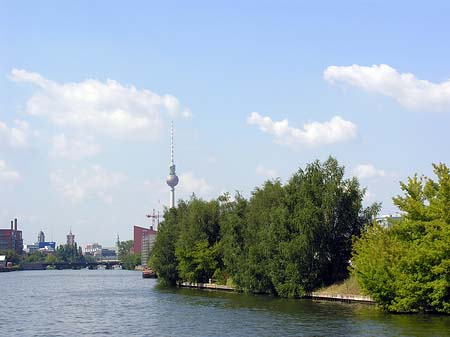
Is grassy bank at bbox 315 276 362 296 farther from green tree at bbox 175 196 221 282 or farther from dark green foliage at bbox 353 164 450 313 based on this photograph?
green tree at bbox 175 196 221 282

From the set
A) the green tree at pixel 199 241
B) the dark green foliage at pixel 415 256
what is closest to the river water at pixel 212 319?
the dark green foliage at pixel 415 256

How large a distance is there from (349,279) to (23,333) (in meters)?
43.2

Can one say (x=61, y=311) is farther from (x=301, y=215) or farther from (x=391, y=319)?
(x=391, y=319)

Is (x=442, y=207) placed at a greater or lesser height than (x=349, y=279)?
greater

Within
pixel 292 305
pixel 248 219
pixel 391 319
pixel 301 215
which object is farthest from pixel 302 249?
pixel 391 319

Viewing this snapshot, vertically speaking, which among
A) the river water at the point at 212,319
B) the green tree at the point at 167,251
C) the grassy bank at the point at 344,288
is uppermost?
the green tree at the point at 167,251

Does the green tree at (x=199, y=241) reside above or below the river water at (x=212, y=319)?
above

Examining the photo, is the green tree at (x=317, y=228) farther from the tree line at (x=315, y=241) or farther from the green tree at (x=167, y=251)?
the green tree at (x=167, y=251)

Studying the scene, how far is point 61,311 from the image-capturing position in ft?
268

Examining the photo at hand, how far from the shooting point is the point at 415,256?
63.4 meters

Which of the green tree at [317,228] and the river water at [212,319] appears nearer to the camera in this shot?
the river water at [212,319]

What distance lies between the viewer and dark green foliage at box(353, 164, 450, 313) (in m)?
62.4

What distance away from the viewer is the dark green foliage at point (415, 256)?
62406mm

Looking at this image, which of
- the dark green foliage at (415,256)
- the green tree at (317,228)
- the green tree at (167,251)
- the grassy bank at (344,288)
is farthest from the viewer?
the green tree at (167,251)
